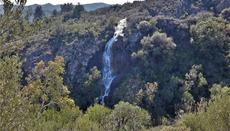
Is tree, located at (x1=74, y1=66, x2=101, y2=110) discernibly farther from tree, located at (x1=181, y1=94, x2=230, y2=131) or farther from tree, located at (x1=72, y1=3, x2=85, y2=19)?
tree, located at (x1=181, y1=94, x2=230, y2=131)

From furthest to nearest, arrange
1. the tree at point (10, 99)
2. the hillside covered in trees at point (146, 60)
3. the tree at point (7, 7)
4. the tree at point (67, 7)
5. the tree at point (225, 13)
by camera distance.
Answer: the tree at point (67, 7), the tree at point (225, 13), the hillside covered in trees at point (146, 60), the tree at point (10, 99), the tree at point (7, 7)

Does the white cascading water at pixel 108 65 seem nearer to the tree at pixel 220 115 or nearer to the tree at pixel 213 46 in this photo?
the tree at pixel 213 46

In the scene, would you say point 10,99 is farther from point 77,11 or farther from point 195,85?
point 77,11

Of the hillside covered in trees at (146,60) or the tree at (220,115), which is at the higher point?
the tree at (220,115)

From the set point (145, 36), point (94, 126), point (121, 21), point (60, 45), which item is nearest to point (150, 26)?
point (145, 36)

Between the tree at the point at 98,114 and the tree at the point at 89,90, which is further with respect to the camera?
the tree at the point at 89,90

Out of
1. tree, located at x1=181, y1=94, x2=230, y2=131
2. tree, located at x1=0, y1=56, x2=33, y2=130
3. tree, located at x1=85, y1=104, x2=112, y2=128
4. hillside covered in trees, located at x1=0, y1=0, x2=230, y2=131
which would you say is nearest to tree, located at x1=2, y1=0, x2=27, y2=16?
tree, located at x1=0, y1=56, x2=33, y2=130

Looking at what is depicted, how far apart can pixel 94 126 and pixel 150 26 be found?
53352mm

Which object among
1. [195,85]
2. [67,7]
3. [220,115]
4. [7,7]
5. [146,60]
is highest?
[7,7]

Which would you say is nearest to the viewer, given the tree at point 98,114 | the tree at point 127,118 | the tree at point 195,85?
the tree at point 98,114

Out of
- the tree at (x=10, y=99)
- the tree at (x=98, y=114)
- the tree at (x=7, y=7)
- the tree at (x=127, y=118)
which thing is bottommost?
the tree at (x=127, y=118)

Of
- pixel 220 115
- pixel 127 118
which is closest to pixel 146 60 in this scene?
pixel 127 118

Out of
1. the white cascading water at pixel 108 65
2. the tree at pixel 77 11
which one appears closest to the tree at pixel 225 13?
the white cascading water at pixel 108 65

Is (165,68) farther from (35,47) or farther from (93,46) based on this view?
(35,47)
